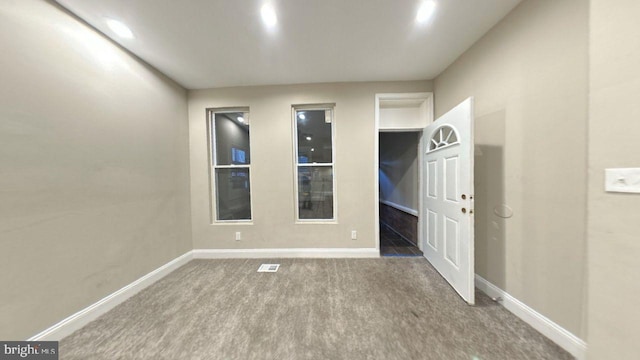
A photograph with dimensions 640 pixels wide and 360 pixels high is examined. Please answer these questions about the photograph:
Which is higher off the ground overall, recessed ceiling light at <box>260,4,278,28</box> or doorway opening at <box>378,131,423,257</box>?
recessed ceiling light at <box>260,4,278,28</box>

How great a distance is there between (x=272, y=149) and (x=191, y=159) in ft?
4.10

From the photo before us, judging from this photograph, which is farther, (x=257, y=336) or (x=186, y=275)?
(x=186, y=275)

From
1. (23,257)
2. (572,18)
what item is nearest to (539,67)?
(572,18)

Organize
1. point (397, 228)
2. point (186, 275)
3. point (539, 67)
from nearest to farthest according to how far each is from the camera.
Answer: point (539, 67) → point (186, 275) → point (397, 228)

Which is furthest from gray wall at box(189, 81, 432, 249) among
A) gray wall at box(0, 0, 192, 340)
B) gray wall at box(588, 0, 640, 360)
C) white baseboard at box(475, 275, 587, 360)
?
gray wall at box(588, 0, 640, 360)

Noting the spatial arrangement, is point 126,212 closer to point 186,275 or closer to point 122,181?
point 122,181

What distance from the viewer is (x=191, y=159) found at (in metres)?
3.00

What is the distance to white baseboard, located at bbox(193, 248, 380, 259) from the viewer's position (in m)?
2.91

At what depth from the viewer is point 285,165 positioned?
2.98m

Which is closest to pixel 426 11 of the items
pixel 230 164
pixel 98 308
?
pixel 230 164

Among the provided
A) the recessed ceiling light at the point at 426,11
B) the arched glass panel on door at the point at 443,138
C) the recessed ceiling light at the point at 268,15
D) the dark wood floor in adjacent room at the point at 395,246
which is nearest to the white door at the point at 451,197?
the arched glass panel on door at the point at 443,138

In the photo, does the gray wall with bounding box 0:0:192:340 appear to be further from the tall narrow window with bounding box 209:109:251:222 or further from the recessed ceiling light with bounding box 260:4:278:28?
the recessed ceiling light with bounding box 260:4:278:28

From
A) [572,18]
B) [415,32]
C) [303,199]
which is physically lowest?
[303,199]

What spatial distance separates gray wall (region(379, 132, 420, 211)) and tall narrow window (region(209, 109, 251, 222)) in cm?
276
